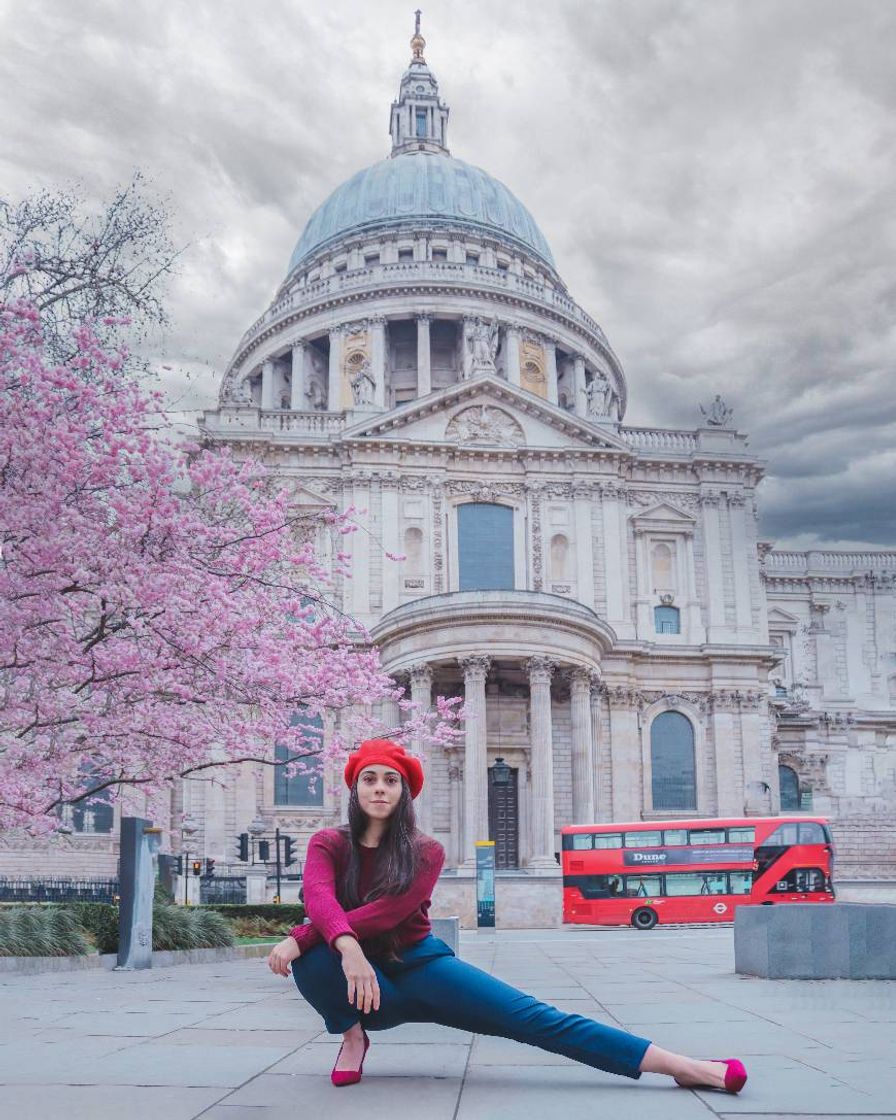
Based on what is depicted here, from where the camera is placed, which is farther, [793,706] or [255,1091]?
[793,706]

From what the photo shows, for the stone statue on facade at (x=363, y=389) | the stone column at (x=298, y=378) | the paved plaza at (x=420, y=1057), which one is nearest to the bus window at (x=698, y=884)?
the paved plaza at (x=420, y=1057)

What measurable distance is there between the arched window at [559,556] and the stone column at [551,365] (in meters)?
19.0

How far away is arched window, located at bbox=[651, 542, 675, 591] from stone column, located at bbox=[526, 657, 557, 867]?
10.1 meters

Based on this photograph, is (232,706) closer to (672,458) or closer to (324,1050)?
(324,1050)

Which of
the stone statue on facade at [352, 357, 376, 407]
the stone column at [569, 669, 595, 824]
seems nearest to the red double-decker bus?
the stone column at [569, 669, 595, 824]

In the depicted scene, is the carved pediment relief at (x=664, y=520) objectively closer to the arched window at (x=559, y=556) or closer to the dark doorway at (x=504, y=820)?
the arched window at (x=559, y=556)

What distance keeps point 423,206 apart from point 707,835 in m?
52.4

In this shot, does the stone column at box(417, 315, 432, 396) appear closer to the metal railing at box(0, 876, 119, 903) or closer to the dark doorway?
the dark doorway

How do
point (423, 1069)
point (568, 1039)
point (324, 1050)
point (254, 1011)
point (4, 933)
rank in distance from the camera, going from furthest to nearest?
point (4, 933), point (254, 1011), point (324, 1050), point (423, 1069), point (568, 1039)

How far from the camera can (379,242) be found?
7644 centimetres

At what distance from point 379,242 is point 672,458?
30.9 meters

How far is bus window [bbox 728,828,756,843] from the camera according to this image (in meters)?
38.0

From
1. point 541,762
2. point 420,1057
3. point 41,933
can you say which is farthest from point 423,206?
point 420,1057

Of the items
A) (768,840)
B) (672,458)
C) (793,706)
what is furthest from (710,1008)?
(793,706)
